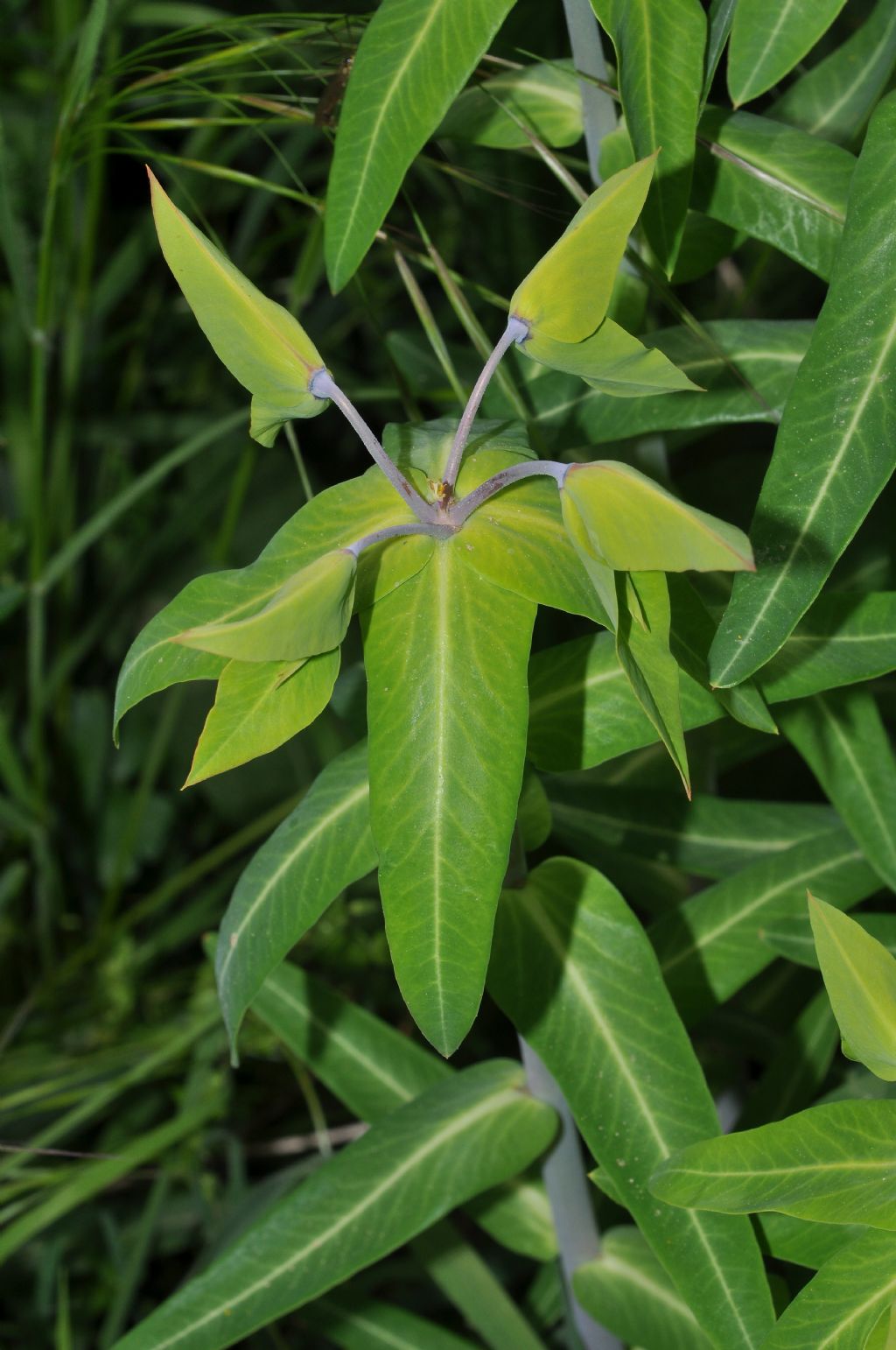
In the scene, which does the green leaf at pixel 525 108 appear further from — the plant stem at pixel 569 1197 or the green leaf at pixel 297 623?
the plant stem at pixel 569 1197

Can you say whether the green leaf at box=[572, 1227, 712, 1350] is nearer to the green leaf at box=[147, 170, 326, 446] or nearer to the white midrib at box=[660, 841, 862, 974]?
the white midrib at box=[660, 841, 862, 974]

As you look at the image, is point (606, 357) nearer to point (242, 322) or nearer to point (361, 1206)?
point (242, 322)

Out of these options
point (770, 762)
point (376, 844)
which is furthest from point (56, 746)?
point (376, 844)

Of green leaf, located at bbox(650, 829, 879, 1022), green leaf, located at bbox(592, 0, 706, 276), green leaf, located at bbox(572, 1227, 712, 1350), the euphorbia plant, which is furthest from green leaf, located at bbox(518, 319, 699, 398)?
green leaf, located at bbox(572, 1227, 712, 1350)

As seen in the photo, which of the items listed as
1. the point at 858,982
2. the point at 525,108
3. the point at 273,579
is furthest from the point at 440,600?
the point at 525,108

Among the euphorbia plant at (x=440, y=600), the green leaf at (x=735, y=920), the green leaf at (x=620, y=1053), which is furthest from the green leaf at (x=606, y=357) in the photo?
the green leaf at (x=735, y=920)

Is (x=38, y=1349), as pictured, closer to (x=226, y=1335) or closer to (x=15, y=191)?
(x=226, y=1335)
